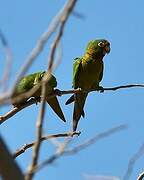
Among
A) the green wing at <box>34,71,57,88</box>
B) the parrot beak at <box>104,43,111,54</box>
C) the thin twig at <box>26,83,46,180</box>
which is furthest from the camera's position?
the parrot beak at <box>104,43,111,54</box>

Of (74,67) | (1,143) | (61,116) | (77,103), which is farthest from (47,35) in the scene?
(74,67)

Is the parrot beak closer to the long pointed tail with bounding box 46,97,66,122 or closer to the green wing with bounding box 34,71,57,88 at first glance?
the green wing with bounding box 34,71,57,88

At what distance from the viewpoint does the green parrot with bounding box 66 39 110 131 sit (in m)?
7.71

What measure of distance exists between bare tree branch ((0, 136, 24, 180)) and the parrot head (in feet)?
20.9

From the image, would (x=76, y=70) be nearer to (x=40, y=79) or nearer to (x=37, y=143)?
(x=40, y=79)

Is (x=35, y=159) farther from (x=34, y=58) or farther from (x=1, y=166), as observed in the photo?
(x=34, y=58)

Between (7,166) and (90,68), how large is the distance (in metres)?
6.25

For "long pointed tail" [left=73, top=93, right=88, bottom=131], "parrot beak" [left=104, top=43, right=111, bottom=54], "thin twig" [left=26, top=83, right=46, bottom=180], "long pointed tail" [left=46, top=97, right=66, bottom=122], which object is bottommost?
"long pointed tail" [left=73, top=93, right=88, bottom=131]

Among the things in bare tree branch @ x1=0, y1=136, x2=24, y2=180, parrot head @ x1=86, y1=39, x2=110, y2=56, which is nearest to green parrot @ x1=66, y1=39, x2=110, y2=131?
parrot head @ x1=86, y1=39, x2=110, y2=56

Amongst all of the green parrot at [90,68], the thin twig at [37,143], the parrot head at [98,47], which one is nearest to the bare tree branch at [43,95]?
the thin twig at [37,143]

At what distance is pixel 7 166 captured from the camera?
1633mm

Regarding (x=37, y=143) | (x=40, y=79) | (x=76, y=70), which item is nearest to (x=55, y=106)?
(x=40, y=79)

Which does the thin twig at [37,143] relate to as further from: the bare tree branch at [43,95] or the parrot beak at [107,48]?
the parrot beak at [107,48]

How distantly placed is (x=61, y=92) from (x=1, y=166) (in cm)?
383
